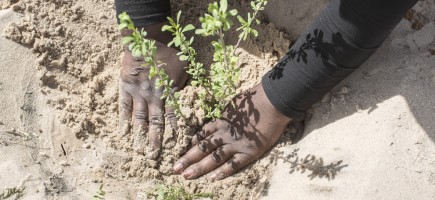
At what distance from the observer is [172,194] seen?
239 cm

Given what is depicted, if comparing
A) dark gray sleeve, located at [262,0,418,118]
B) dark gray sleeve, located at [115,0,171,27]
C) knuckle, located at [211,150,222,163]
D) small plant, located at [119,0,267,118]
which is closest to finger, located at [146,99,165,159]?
small plant, located at [119,0,267,118]

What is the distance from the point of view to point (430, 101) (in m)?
2.35

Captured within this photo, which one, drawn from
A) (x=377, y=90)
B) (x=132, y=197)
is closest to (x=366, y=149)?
(x=377, y=90)

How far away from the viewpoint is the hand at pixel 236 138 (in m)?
2.47

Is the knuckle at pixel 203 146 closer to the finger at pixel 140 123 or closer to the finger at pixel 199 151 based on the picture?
the finger at pixel 199 151

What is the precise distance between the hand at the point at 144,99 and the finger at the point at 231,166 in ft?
1.06

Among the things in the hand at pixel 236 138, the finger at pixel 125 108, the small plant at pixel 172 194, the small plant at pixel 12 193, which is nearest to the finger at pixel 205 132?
the hand at pixel 236 138

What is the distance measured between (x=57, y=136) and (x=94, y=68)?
414 millimetres

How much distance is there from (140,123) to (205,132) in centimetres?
35

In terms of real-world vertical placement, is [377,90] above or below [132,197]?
above

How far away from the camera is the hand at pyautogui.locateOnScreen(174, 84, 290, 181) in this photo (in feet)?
8.10

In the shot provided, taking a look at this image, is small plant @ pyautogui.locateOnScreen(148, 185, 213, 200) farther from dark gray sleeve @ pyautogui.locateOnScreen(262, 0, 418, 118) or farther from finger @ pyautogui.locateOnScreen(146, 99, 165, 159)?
dark gray sleeve @ pyautogui.locateOnScreen(262, 0, 418, 118)

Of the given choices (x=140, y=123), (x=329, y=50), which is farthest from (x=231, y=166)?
(x=329, y=50)

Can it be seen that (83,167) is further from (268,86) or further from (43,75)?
(268,86)
